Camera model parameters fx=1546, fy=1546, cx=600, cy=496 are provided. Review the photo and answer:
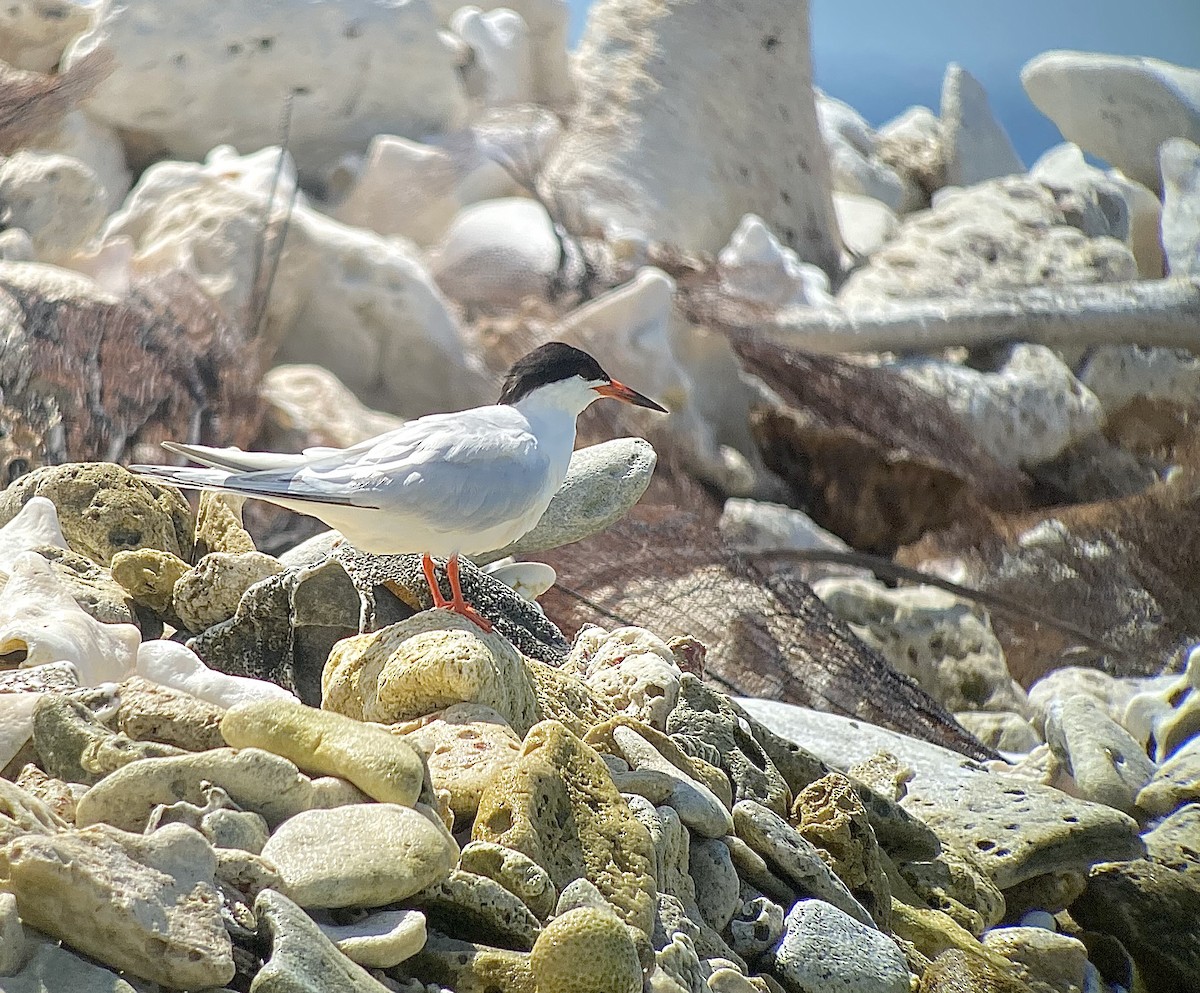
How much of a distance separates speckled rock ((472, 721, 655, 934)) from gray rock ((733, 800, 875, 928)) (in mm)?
469

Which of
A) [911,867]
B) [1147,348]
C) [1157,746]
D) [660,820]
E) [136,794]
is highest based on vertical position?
[136,794]

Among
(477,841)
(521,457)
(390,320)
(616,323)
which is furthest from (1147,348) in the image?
(477,841)

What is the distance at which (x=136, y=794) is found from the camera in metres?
2.45

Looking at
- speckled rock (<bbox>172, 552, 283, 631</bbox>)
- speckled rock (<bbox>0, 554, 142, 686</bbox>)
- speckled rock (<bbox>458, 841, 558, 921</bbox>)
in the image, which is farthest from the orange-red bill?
speckled rock (<bbox>458, 841, 558, 921</bbox>)

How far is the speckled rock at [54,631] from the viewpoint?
3.00m

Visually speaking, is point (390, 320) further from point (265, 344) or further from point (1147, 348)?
point (1147, 348)

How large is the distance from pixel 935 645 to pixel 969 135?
930 cm

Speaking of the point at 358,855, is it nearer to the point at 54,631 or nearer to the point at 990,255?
the point at 54,631

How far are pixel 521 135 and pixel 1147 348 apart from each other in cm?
439

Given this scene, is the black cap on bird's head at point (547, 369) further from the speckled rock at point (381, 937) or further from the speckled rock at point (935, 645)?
the speckled rock at point (935, 645)

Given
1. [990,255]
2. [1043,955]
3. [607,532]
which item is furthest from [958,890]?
[990,255]

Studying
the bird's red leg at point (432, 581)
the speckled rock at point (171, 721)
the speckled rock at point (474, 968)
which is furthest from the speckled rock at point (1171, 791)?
the speckled rock at point (171, 721)

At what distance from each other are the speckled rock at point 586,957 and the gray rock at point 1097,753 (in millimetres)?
2311

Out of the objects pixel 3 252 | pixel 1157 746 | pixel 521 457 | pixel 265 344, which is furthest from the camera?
pixel 265 344
